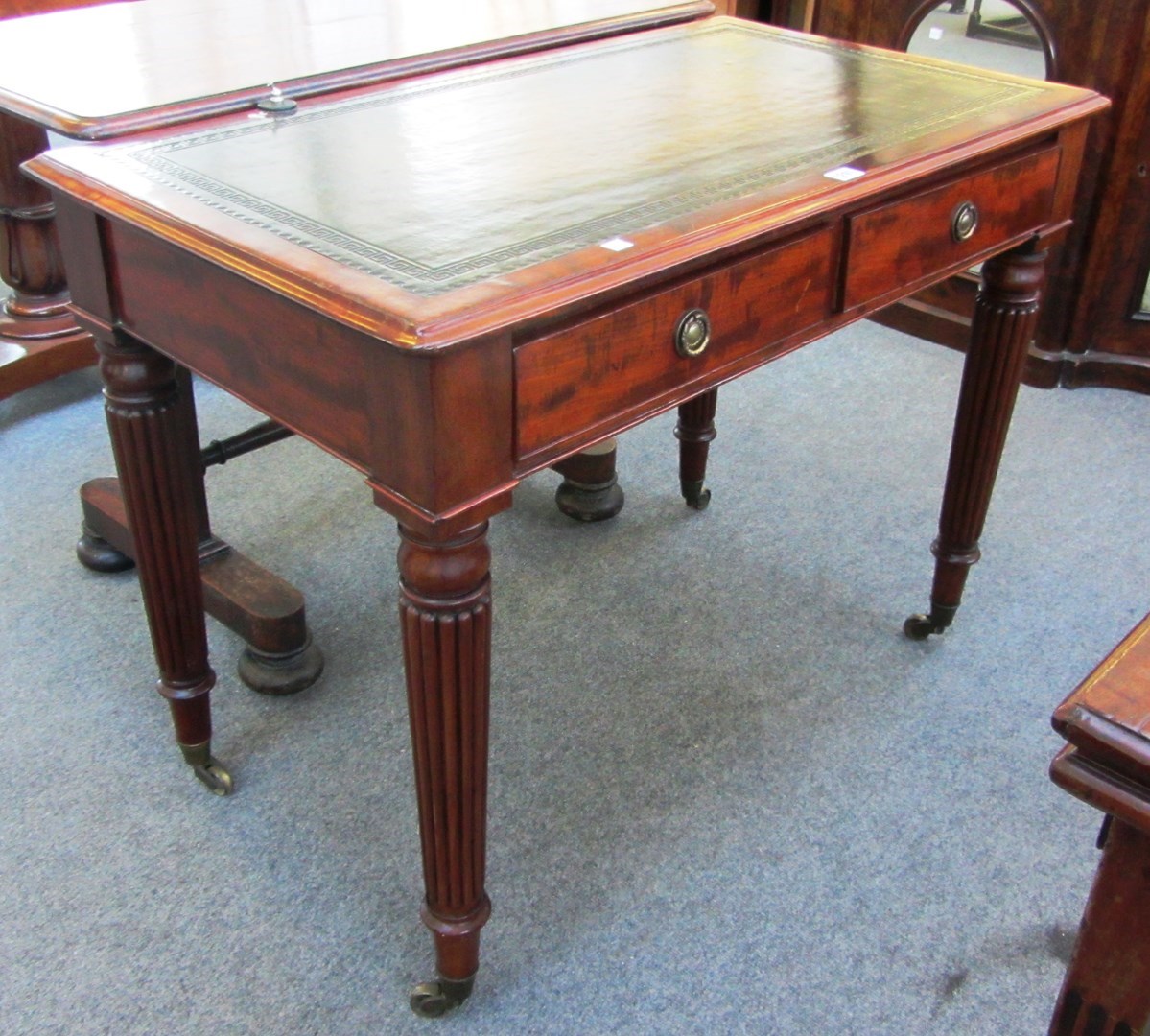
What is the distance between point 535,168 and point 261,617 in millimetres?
835

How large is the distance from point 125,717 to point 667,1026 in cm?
90

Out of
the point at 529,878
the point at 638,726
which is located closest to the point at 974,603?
the point at 638,726

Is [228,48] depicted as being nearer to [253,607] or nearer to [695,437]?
[253,607]

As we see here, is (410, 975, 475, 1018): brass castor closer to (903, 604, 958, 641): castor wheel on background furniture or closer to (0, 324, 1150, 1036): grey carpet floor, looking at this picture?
(0, 324, 1150, 1036): grey carpet floor

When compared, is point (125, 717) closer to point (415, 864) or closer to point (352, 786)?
point (352, 786)

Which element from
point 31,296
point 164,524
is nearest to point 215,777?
point 164,524

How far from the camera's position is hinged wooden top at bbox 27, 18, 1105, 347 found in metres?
1.00

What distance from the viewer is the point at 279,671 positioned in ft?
5.97

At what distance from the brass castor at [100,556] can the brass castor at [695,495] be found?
3.20ft

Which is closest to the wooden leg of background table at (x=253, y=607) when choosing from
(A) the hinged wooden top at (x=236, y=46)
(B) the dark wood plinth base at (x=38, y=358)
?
(A) the hinged wooden top at (x=236, y=46)

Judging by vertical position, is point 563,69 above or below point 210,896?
above

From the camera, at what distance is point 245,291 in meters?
1.08

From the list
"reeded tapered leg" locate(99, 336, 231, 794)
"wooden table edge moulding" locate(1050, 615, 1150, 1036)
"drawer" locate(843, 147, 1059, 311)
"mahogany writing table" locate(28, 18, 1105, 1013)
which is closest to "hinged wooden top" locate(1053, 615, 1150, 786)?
"wooden table edge moulding" locate(1050, 615, 1150, 1036)

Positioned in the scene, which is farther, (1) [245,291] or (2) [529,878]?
(2) [529,878]
